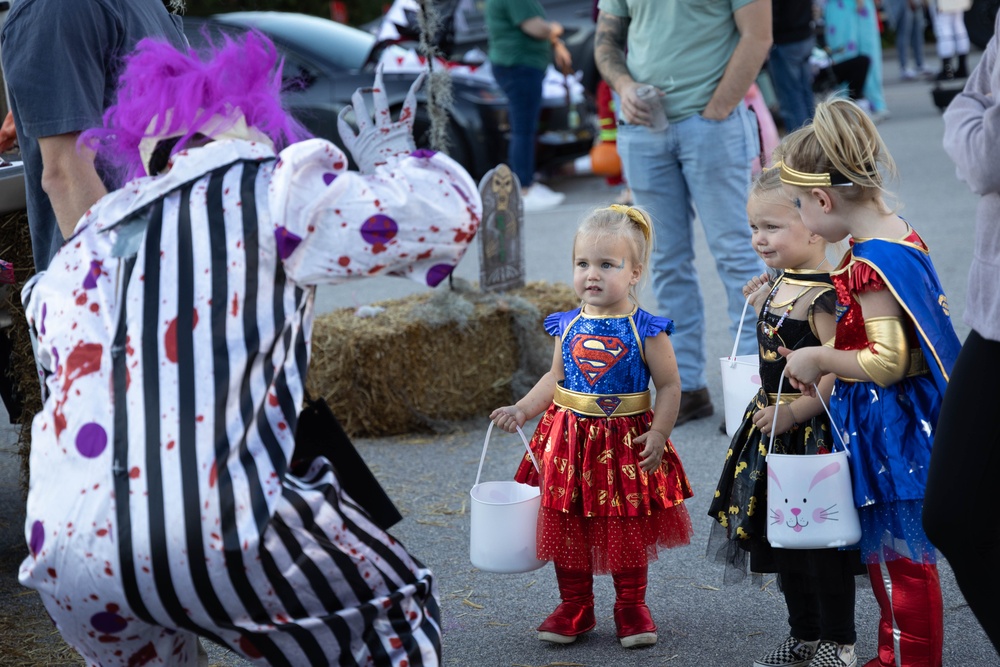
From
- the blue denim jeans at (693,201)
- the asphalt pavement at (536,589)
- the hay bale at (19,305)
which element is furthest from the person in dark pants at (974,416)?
the hay bale at (19,305)

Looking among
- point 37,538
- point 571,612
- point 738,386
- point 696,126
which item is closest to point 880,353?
point 738,386

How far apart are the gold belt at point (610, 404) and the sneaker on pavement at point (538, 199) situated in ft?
21.7

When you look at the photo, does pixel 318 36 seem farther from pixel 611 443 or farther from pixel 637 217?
pixel 611 443

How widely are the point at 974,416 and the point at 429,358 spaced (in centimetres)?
297

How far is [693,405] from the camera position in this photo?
4609 mm

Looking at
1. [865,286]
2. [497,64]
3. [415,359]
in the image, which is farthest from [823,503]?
[497,64]

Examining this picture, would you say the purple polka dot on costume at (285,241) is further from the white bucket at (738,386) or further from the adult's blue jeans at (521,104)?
the adult's blue jeans at (521,104)

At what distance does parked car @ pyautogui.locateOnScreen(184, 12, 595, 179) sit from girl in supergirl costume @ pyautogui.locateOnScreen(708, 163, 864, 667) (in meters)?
5.97

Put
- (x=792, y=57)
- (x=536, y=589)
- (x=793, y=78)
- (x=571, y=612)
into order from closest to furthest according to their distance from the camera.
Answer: (x=571, y=612) < (x=536, y=589) < (x=792, y=57) < (x=793, y=78)

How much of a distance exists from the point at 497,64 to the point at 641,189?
15.9 feet

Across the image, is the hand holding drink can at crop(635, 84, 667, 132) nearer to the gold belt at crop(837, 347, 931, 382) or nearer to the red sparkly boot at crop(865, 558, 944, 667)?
the gold belt at crop(837, 347, 931, 382)

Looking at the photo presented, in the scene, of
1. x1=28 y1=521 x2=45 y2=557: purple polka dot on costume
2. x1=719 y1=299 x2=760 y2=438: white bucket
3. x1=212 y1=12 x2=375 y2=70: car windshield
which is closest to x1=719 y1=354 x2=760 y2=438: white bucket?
x1=719 y1=299 x2=760 y2=438: white bucket

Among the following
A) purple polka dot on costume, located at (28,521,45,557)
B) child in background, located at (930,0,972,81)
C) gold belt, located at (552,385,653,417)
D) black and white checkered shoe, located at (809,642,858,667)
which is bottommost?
black and white checkered shoe, located at (809,642,858,667)

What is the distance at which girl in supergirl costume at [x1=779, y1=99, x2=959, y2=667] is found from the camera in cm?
237
